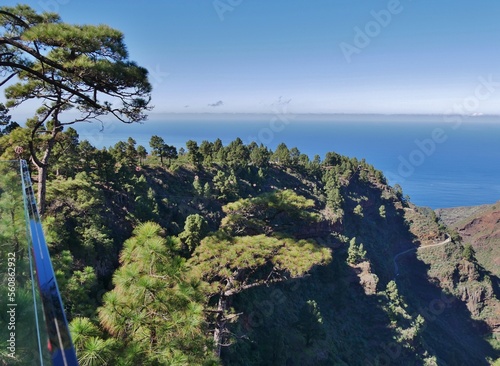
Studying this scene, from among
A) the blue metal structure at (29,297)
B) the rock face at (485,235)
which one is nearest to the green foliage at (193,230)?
the blue metal structure at (29,297)

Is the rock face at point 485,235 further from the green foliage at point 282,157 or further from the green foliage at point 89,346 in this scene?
the green foliage at point 89,346

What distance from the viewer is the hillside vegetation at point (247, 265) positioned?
512 cm

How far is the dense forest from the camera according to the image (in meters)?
5.08

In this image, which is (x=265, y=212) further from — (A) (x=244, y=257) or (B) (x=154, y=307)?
(B) (x=154, y=307)

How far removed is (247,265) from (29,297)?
7.70 m

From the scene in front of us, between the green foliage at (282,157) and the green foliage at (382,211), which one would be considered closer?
the green foliage at (282,157)

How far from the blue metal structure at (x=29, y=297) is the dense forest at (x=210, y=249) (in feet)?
0.14

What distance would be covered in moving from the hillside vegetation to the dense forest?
0.06m

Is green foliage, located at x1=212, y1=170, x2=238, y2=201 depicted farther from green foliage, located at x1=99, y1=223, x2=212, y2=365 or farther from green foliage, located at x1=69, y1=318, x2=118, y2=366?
green foliage, located at x1=69, y1=318, x2=118, y2=366

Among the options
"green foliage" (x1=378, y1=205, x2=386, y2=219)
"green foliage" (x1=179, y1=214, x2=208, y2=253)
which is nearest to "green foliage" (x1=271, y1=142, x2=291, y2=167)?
"green foliage" (x1=378, y1=205, x2=386, y2=219)

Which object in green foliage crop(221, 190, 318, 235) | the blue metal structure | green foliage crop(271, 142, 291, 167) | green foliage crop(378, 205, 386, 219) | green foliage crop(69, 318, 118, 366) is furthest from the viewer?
green foliage crop(378, 205, 386, 219)

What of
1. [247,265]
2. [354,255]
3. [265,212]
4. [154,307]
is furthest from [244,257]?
[354,255]

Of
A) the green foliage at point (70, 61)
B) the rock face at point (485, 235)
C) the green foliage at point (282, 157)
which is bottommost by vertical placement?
the rock face at point (485, 235)

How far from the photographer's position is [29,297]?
2.30 m
